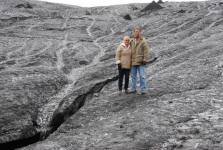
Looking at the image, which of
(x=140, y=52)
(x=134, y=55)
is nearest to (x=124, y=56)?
(x=134, y=55)

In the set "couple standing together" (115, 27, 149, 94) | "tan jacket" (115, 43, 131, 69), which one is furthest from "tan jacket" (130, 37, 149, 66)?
"tan jacket" (115, 43, 131, 69)

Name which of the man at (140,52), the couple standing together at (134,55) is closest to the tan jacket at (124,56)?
the couple standing together at (134,55)

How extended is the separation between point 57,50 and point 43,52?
7.21ft

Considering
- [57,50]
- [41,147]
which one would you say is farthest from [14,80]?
[57,50]

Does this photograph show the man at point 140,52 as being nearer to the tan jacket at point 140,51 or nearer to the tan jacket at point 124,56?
the tan jacket at point 140,51

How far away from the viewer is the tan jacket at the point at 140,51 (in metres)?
13.1

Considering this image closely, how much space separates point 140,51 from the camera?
1316 centimetres

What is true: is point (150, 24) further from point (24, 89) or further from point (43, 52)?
point (24, 89)

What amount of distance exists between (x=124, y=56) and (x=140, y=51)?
85 cm

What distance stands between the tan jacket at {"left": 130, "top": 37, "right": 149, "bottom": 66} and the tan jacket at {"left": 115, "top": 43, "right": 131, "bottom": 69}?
10.9 inches

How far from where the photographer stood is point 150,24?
4366 centimetres

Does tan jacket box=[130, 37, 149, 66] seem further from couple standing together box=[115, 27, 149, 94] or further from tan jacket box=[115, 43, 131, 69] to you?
tan jacket box=[115, 43, 131, 69]

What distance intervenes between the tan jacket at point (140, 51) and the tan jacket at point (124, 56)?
10.9 inches

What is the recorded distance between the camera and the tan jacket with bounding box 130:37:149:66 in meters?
13.1
